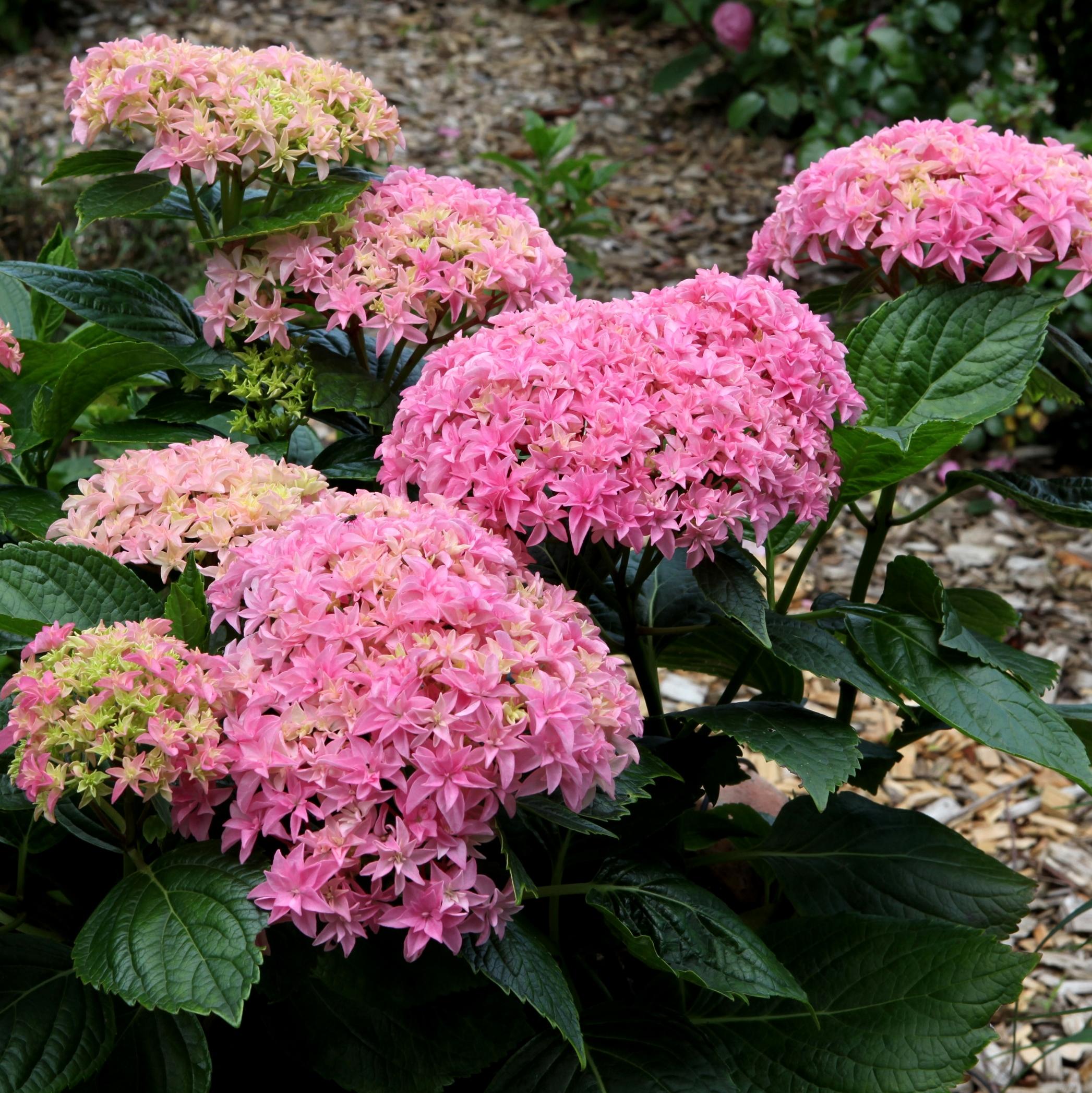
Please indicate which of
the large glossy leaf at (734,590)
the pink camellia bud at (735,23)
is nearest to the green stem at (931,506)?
the large glossy leaf at (734,590)

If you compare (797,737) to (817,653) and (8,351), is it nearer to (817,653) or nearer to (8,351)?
(817,653)

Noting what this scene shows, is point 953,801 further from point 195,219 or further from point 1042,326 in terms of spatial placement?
point 195,219

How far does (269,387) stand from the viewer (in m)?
1.50

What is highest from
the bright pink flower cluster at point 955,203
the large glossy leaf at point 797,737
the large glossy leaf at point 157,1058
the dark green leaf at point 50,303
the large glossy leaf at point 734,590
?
the bright pink flower cluster at point 955,203

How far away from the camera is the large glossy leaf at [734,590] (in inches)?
47.7

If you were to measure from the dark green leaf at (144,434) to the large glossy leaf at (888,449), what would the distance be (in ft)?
2.42

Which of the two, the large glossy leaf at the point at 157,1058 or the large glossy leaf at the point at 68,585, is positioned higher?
the large glossy leaf at the point at 68,585

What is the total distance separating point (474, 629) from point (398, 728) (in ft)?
0.38

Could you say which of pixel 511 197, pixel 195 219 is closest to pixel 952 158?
pixel 511 197

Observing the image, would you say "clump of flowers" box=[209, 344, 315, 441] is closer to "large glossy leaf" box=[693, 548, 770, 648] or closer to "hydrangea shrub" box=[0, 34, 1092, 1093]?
"hydrangea shrub" box=[0, 34, 1092, 1093]

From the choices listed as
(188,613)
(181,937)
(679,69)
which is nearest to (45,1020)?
(181,937)

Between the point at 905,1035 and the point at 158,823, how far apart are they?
2.56ft

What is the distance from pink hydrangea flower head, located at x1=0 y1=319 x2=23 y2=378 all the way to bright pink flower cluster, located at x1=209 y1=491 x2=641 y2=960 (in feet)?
1.96

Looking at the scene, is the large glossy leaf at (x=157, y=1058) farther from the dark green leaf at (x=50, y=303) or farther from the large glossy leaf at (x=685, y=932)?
the dark green leaf at (x=50, y=303)
